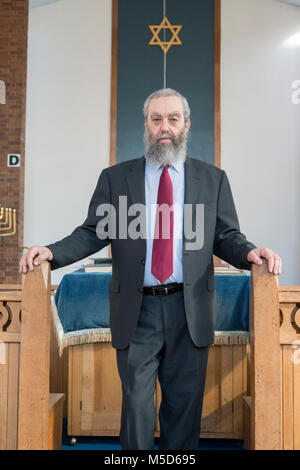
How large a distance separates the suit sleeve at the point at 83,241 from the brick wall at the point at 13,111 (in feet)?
13.9

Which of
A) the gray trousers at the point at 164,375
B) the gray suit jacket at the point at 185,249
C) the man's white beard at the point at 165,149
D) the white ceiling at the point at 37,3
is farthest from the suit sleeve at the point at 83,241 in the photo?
the white ceiling at the point at 37,3

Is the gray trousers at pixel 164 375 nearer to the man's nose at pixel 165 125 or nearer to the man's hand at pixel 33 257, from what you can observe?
the man's hand at pixel 33 257

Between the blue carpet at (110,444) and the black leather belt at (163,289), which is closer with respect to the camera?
the black leather belt at (163,289)

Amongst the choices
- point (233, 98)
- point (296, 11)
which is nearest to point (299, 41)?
point (296, 11)

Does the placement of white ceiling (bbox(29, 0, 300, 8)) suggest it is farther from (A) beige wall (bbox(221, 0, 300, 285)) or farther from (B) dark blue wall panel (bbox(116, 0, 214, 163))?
(B) dark blue wall panel (bbox(116, 0, 214, 163))

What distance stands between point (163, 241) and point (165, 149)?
385mm

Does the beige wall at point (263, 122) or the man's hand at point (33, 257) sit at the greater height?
the beige wall at point (263, 122)

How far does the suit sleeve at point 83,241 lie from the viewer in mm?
1764

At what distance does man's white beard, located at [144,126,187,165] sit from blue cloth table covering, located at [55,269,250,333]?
90 centimetres

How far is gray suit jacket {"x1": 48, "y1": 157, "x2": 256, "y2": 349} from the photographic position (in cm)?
176

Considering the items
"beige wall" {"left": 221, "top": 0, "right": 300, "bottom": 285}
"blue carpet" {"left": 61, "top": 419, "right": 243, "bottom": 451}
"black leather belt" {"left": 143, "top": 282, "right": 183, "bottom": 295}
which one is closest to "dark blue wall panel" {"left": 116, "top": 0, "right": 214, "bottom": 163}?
"beige wall" {"left": 221, "top": 0, "right": 300, "bottom": 285}

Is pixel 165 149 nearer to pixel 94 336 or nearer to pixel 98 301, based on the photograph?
pixel 98 301

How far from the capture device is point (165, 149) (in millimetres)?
1905
